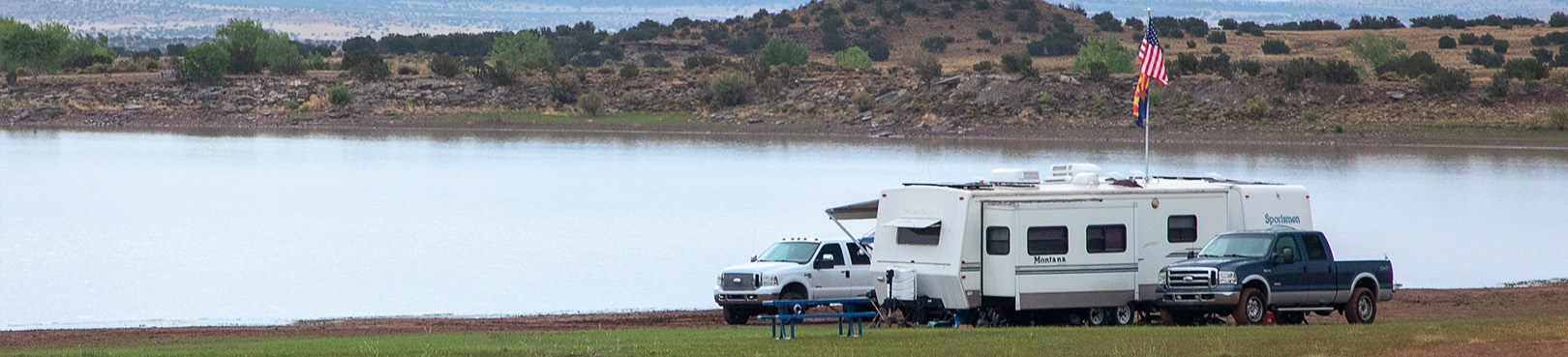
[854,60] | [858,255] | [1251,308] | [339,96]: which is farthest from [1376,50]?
[1251,308]

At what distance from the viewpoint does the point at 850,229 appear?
37.1m

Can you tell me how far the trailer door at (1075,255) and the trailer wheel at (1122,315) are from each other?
0.15 metres

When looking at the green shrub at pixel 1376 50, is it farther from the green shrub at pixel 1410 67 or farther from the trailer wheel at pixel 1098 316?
the trailer wheel at pixel 1098 316

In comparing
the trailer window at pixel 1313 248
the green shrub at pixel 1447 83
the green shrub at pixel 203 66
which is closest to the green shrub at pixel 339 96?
the green shrub at pixel 203 66

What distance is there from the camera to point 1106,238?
1994cm

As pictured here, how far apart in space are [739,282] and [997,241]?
370cm

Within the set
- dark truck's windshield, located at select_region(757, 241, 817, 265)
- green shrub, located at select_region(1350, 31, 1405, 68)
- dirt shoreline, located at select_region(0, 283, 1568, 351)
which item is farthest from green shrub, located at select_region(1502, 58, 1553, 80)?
dark truck's windshield, located at select_region(757, 241, 817, 265)

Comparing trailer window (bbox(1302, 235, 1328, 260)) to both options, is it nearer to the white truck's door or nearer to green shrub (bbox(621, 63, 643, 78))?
the white truck's door

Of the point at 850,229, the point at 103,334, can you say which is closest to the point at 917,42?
the point at 850,229

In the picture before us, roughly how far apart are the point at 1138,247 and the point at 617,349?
740 centimetres

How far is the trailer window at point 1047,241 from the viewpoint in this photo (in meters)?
19.5

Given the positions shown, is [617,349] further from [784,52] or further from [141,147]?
[784,52]

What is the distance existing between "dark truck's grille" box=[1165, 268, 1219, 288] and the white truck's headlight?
6 centimetres

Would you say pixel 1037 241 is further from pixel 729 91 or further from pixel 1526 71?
pixel 729 91
